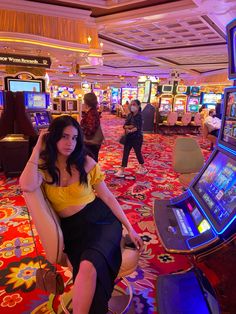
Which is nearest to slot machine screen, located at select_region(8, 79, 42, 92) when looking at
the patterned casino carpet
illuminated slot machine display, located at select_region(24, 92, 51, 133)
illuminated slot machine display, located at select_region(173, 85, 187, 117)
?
illuminated slot machine display, located at select_region(24, 92, 51, 133)

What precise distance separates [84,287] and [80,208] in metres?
0.45

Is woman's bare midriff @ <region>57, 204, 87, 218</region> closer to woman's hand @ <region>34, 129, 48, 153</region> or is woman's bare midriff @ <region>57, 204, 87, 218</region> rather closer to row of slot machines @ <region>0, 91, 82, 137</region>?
woman's hand @ <region>34, 129, 48, 153</region>

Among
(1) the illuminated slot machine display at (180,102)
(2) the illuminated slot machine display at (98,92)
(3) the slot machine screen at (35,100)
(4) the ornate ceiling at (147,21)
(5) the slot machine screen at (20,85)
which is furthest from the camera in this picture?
(2) the illuminated slot machine display at (98,92)

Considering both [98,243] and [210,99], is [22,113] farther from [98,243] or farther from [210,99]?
[210,99]

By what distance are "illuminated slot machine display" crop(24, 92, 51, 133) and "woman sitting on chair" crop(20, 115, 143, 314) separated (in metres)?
3.12

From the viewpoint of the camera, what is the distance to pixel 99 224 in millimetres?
1548

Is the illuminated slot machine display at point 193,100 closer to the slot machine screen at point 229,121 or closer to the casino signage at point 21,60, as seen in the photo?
the casino signage at point 21,60

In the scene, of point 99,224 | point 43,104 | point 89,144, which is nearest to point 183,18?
point 43,104

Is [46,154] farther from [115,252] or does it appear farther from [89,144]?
[89,144]

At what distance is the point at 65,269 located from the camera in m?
2.15

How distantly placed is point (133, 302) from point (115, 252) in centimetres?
63

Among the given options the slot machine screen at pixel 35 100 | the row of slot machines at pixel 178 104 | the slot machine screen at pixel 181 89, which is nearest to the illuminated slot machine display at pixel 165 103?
the row of slot machines at pixel 178 104

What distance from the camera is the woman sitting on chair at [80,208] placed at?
1.28 m

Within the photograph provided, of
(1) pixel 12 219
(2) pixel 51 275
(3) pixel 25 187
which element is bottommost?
(1) pixel 12 219
